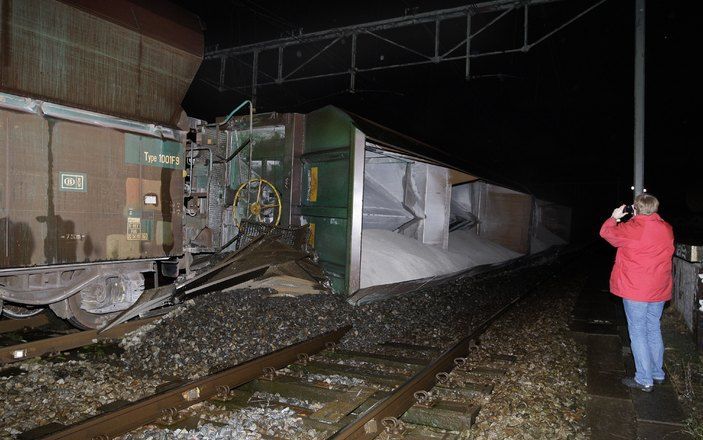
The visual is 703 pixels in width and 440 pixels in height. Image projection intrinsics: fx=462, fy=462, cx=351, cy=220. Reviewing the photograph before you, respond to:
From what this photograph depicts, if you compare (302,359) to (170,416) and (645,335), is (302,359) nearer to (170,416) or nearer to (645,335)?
(170,416)

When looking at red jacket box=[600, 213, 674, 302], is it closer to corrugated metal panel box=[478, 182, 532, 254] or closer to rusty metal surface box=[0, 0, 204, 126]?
rusty metal surface box=[0, 0, 204, 126]

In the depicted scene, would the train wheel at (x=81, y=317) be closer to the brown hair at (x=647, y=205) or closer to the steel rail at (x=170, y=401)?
the steel rail at (x=170, y=401)

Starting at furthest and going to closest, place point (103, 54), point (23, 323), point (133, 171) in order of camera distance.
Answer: point (23, 323)
point (133, 171)
point (103, 54)

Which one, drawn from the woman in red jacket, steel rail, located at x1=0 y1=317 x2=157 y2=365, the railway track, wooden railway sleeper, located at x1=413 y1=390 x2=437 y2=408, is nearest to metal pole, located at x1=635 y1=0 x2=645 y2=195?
the woman in red jacket

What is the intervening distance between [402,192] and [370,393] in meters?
8.38

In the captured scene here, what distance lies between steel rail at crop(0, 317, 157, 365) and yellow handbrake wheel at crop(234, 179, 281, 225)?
2740 mm

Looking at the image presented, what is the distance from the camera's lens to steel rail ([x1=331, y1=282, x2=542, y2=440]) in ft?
11.1

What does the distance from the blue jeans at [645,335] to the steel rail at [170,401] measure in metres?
3.57

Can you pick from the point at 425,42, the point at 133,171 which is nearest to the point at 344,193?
the point at 133,171

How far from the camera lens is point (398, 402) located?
394 centimetres

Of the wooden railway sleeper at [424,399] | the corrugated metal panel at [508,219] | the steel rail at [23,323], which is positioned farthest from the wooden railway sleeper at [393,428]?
the corrugated metal panel at [508,219]

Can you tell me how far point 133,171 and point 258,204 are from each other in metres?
2.52

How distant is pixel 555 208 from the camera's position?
23.0 metres

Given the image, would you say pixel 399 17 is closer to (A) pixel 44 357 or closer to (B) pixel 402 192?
(B) pixel 402 192
